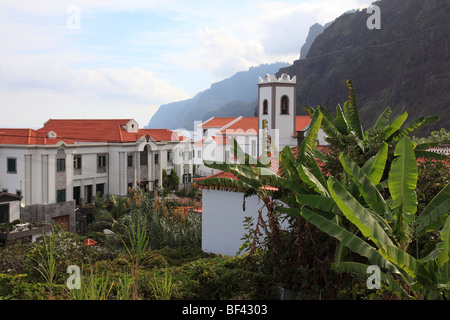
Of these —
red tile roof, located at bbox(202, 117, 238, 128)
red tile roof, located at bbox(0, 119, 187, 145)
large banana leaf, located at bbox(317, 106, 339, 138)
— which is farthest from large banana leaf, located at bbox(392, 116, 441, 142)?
red tile roof, located at bbox(202, 117, 238, 128)

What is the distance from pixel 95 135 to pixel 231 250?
26.4 metres

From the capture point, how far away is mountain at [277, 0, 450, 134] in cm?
7262

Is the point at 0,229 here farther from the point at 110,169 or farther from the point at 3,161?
the point at 110,169

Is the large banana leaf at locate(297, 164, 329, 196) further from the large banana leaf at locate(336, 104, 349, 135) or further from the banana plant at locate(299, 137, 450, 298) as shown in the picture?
the large banana leaf at locate(336, 104, 349, 135)

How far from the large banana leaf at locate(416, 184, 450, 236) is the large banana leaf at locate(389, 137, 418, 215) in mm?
300

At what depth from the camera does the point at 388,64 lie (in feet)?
286

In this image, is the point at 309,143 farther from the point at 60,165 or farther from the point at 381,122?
the point at 60,165

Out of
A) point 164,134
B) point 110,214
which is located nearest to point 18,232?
point 110,214

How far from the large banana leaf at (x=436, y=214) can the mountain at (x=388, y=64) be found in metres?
60.4

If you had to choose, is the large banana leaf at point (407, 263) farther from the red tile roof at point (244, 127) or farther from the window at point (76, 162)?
the red tile roof at point (244, 127)

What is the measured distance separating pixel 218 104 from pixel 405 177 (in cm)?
16799

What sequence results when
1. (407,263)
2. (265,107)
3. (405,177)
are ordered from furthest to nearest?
(265,107) < (405,177) < (407,263)

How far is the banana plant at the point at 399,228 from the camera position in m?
5.99

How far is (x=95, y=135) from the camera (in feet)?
124
